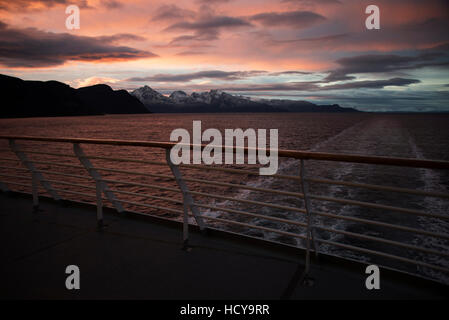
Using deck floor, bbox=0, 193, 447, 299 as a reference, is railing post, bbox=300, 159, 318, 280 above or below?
above

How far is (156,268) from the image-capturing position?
2674mm

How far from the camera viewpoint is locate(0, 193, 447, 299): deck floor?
2.29 metres

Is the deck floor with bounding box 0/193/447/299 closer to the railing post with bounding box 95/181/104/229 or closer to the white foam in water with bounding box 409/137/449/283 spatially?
the railing post with bounding box 95/181/104/229

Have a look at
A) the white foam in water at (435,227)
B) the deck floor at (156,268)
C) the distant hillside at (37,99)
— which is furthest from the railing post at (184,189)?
the distant hillside at (37,99)

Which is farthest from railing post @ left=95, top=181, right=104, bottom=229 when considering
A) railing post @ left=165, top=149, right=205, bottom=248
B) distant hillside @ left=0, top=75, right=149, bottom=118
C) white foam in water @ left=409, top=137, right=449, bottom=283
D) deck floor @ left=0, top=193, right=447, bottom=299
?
distant hillside @ left=0, top=75, right=149, bottom=118

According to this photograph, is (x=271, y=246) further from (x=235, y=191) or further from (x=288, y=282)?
(x=235, y=191)

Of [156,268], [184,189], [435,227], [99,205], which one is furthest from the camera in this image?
[435,227]

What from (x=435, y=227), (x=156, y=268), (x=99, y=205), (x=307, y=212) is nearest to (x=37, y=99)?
(x=99, y=205)

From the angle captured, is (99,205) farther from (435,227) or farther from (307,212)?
(435,227)

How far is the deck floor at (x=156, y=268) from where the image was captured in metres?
2.29

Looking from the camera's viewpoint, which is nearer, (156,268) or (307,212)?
(307,212)

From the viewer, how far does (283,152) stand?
7.57 ft

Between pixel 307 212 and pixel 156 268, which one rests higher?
pixel 307 212
